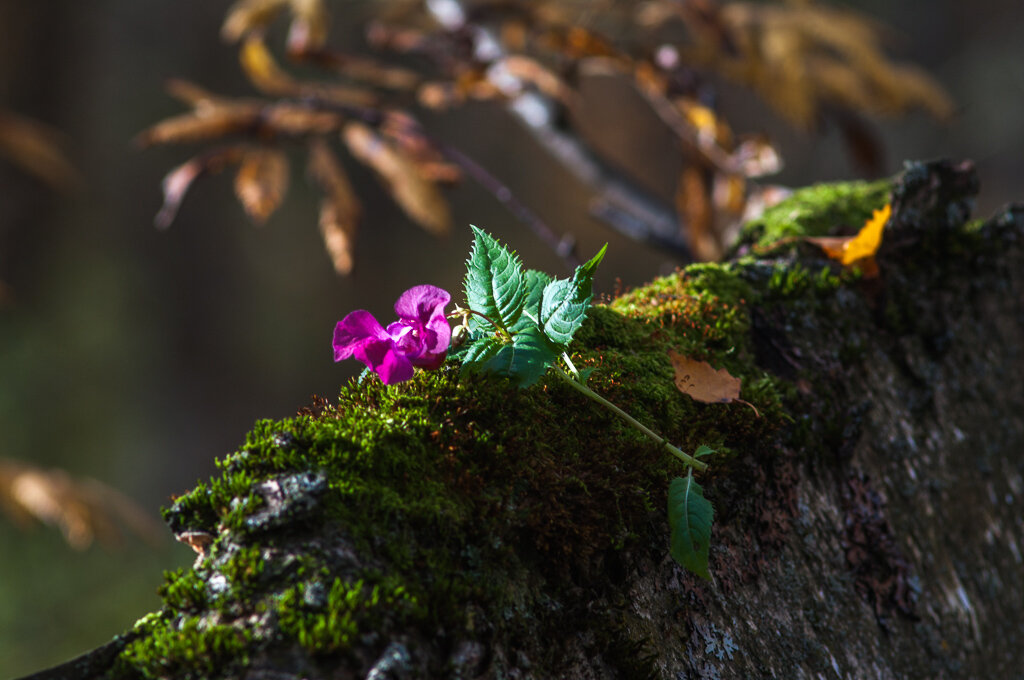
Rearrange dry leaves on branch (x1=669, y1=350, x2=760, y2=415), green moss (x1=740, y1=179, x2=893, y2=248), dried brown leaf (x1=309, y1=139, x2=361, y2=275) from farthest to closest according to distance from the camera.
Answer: dried brown leaf (x1=309, y1=139, x2=361, y2=275) < green moss (x1=740, y1=179, x2=893, y2=248) < dry leaves on branch (x1=669, y1=350, x2=760, y2=415)

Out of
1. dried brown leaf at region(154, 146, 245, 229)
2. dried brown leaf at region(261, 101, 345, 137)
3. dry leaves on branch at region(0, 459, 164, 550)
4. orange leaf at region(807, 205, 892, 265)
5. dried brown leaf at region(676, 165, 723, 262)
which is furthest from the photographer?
Answer: dry leaves on branch at region(0, 459, 164, 550)

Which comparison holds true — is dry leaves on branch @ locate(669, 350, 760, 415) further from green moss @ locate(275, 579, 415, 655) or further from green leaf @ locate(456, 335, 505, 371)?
green moss @ locate(275, 579, 415, 655)

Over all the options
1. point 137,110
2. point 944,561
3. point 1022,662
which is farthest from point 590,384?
point 137,110

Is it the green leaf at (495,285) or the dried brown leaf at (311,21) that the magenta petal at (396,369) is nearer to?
the green leaf at (495,285)

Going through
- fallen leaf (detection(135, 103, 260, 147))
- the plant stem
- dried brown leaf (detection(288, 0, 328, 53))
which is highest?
dried brown leaf (detection(288, 0, 328, 53))

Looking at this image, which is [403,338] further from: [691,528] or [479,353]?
[691,528]

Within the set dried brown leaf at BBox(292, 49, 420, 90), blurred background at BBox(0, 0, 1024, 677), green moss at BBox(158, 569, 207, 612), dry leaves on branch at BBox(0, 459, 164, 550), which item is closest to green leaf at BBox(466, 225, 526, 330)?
green moss at BBox(158, 569, 207, 612)

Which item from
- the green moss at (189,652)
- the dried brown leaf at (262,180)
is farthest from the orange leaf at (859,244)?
the dried brown leaf at (262,180)
